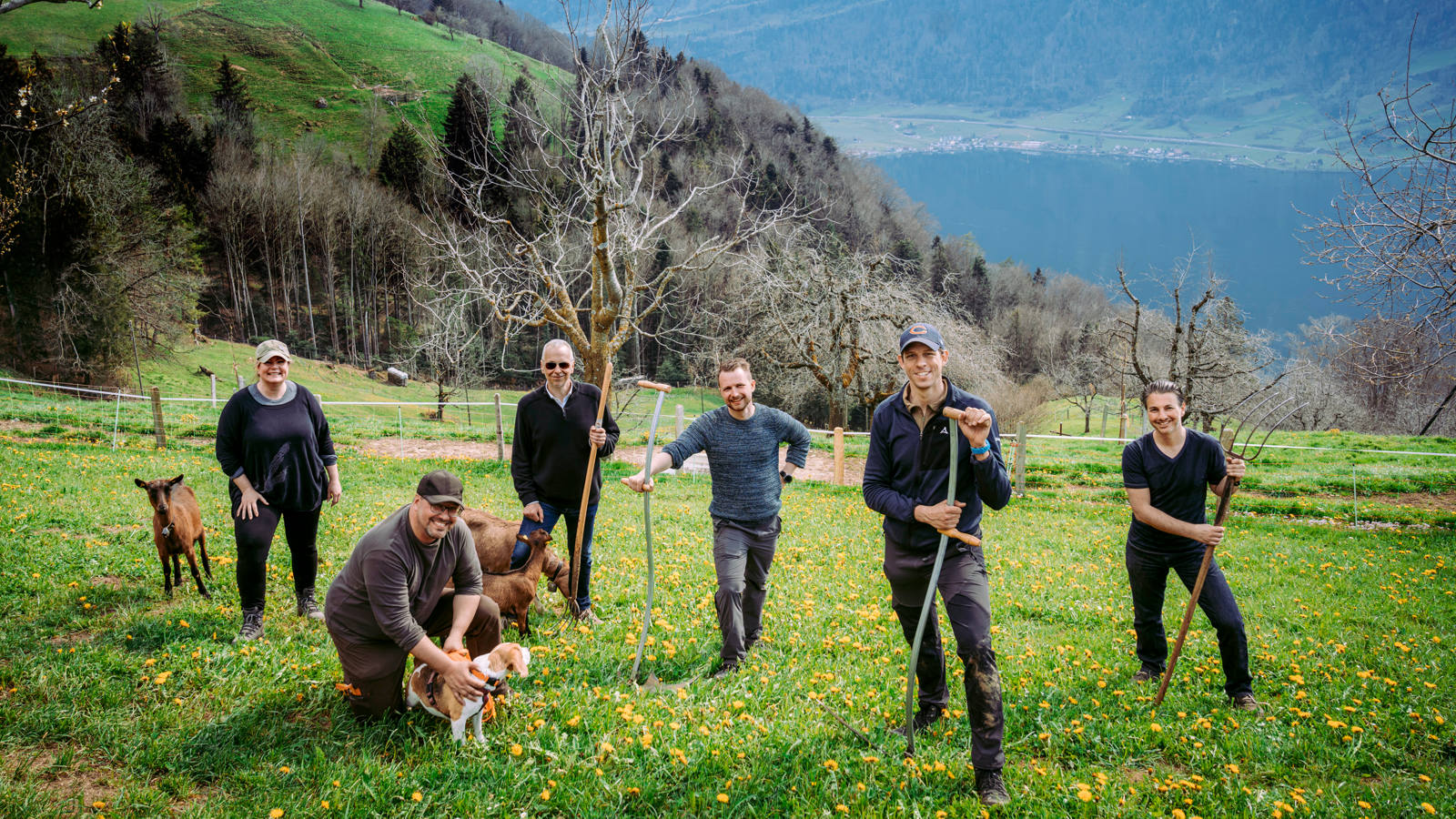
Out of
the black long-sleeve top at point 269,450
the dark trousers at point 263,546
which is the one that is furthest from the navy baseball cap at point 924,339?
the dark trousers at point 263,546

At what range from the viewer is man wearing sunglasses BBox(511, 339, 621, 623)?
6109mm

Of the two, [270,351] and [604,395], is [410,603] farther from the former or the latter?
[270,351]

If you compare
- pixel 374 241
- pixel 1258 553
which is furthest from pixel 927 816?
pixel 374 241

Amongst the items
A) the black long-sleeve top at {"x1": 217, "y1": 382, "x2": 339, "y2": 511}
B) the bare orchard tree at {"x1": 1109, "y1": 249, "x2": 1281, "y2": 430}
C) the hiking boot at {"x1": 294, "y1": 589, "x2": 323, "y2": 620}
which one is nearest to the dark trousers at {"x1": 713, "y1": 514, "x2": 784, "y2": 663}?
the black long-sleeve top at {"x1": 217, "y1": 382, "x2": 339, "y2": 511}

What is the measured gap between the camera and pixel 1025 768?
4.30 m

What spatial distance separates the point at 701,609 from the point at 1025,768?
3.39 m

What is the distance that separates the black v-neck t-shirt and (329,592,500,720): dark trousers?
4816mm

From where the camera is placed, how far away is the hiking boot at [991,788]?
3.89 meters

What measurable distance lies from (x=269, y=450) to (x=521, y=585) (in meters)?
→ 2.21

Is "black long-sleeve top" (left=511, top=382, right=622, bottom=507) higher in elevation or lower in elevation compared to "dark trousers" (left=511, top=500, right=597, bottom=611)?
higher

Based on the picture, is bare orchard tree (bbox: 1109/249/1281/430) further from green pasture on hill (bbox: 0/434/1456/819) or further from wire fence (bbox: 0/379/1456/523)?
green pasture on hill (bbox: 0/434/1456/819)

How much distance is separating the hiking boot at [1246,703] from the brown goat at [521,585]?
17.6 ft

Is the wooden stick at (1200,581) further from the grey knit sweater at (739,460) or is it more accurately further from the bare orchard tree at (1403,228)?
the bare orchard tree at (1403,228)

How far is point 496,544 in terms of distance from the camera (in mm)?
6074
